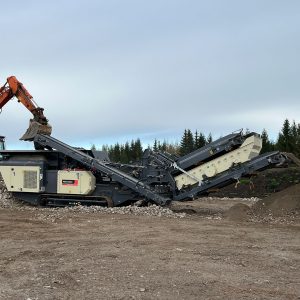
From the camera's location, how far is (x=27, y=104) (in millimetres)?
17531

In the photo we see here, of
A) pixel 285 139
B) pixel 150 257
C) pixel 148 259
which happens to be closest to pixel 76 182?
pixel 150 257

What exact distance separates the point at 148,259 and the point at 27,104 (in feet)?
38.1

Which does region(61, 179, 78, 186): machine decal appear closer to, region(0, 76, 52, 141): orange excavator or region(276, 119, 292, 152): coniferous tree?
region(0, 76, 52, 141): orange excavator

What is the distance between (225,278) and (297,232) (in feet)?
15.4

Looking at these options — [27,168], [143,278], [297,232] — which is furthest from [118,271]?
[27,168]

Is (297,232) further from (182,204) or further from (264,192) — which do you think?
(264,192)

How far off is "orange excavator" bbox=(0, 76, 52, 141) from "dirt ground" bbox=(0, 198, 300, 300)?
5.04 m

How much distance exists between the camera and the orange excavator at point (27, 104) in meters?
16.6

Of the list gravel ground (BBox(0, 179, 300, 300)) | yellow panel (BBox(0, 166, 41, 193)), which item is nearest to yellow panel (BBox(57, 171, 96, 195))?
yellow panel (BBox(0, 166, 41, 193))

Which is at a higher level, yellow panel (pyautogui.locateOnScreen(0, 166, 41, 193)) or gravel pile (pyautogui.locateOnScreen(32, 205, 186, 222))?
yellow panel (pyautogui.locateOnScreen(0, 166, 41, 193))

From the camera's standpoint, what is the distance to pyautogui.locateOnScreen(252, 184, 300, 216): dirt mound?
1307 centimetres

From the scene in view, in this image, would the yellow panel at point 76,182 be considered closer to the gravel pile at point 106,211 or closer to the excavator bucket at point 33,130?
the gravel pile at point 106,211

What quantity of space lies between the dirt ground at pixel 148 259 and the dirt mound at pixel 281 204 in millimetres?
1113

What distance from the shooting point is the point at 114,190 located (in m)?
15.5
